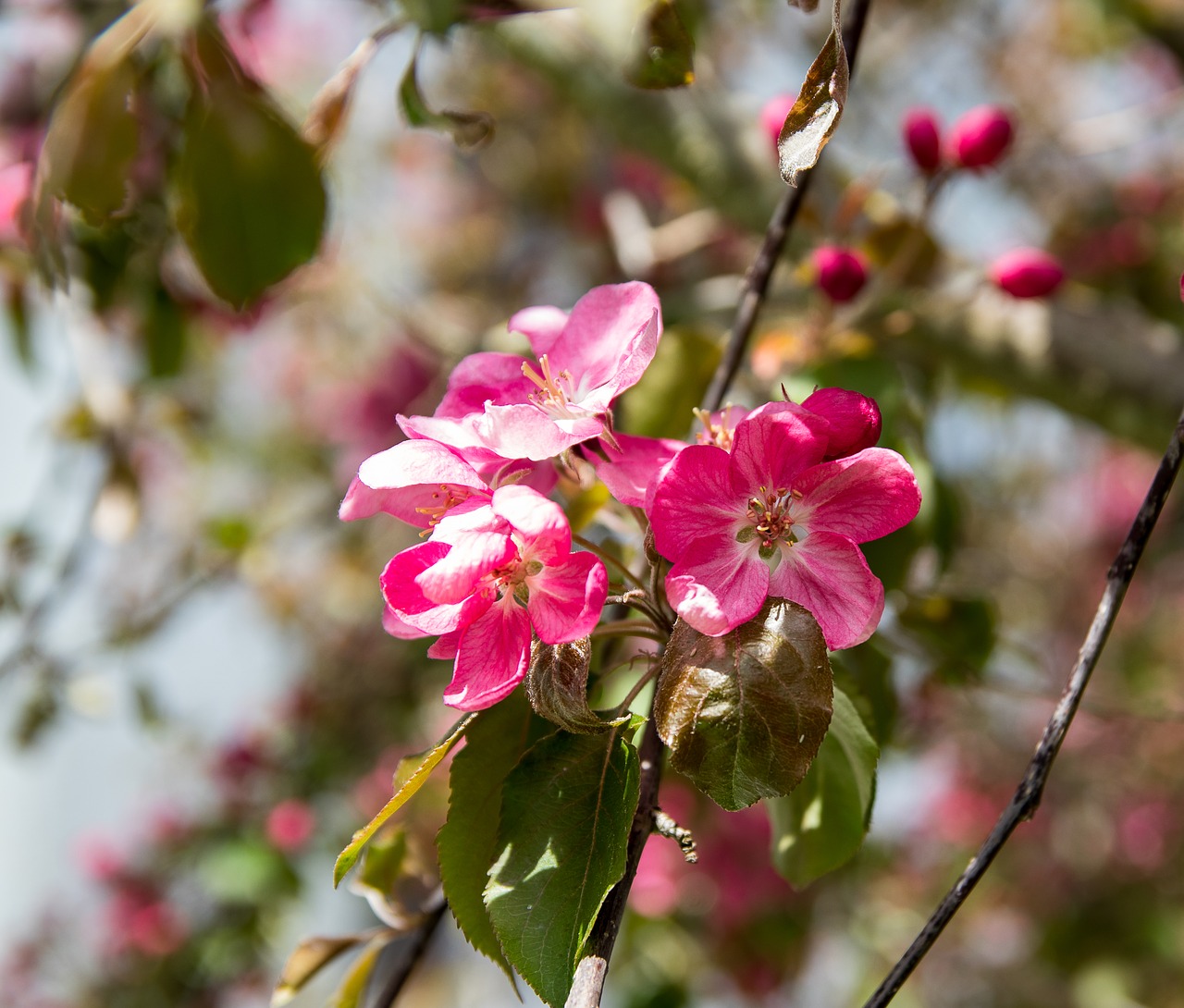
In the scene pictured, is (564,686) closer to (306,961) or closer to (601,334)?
(601,334)

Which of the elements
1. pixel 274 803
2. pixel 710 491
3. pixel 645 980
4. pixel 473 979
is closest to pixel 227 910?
pixel 274 803

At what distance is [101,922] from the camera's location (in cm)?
204

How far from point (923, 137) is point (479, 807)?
62 cm

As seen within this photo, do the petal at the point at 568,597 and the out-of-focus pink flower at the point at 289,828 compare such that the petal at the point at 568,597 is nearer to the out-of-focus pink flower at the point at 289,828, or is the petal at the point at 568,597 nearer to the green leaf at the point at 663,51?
the green leaf at the point at 663,51

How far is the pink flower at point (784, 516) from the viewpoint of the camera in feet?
1.23

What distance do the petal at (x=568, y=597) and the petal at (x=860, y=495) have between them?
0.31 feet

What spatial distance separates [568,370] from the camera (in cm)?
46

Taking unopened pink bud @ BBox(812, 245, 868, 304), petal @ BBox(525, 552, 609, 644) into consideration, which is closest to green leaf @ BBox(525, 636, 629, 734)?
petal @ BBox(525, 552, 609, 644)

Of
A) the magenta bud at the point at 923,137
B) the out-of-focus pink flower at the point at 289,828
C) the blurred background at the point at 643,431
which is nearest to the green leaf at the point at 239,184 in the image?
the blurred background at the point at 643,431

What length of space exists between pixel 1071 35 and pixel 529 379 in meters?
2.12

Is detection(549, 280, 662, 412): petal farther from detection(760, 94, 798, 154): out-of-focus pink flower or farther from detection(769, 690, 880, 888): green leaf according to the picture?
detection(760, 94, 798, 154): out-of-focus pink flower

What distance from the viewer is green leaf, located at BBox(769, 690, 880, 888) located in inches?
17.7

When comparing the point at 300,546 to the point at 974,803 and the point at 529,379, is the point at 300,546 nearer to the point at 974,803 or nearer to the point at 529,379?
the point at 974,803

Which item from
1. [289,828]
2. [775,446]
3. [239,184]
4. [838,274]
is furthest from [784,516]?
[289,828]
